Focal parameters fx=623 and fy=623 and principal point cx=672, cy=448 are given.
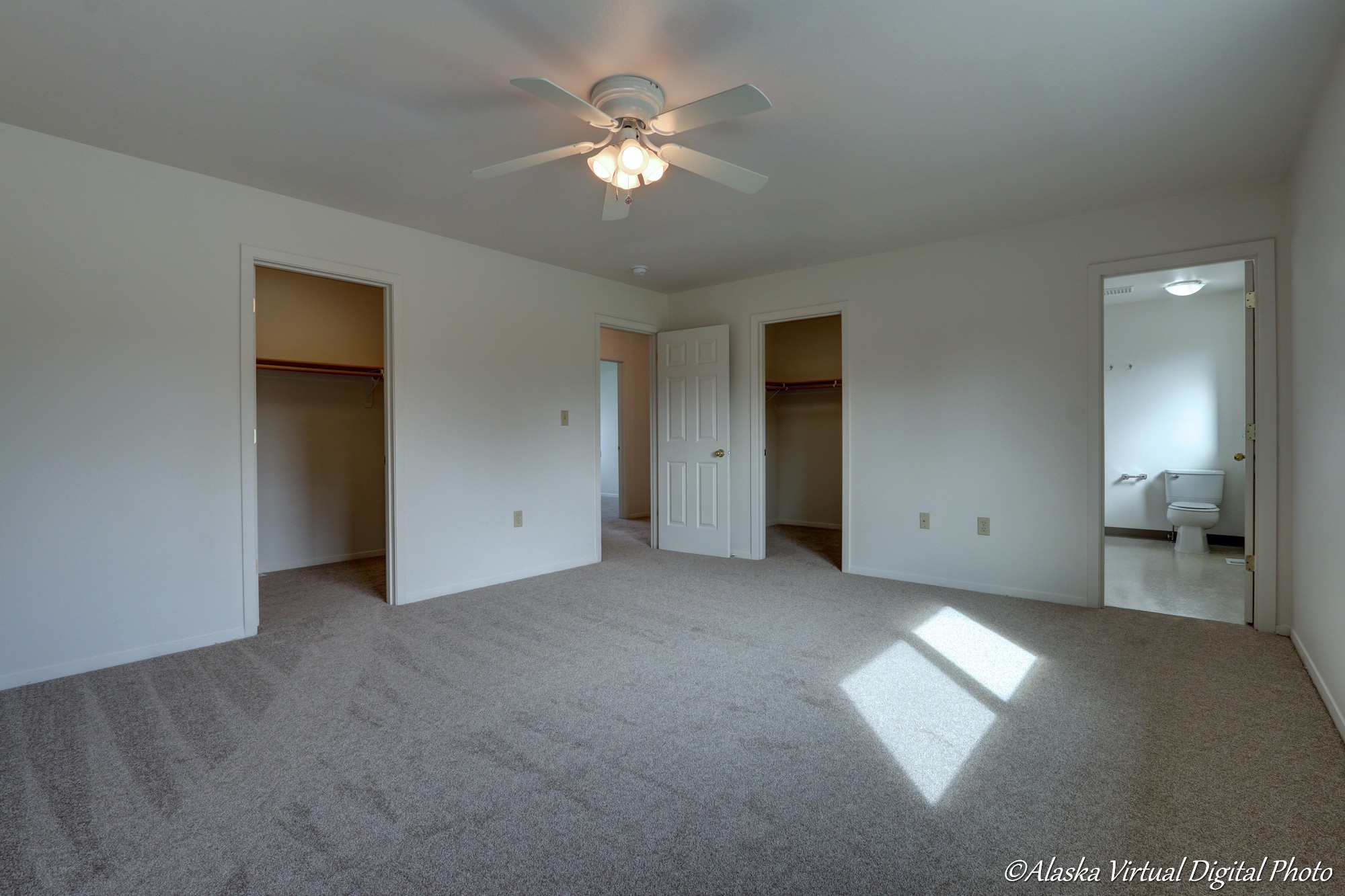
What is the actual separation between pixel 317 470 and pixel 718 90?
14.2 feet

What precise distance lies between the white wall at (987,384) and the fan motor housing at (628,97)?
2.62 m

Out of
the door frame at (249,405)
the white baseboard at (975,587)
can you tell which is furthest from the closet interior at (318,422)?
the white baseboard at (975,587)

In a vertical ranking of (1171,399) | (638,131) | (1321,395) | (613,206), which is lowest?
(1321,395)

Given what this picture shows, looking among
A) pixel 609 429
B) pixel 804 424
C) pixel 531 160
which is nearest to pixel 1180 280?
pixel 804 424

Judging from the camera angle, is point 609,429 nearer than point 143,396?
No

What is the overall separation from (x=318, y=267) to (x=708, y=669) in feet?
9.96

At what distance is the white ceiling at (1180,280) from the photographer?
189 inches

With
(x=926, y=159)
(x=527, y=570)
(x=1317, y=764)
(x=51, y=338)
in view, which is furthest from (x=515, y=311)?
(x=1317, y=764)

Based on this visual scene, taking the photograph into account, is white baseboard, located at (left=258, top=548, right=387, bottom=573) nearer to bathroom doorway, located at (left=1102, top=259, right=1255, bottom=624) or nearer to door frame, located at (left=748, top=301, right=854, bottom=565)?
door frame, located at (left=748, top=301, right=854, bottom=565)

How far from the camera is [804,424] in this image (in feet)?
23.2

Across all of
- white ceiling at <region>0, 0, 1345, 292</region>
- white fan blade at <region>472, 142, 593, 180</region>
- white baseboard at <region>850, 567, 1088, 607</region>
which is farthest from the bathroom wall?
white fan blade at <region>472, 142, 593, 180</region>

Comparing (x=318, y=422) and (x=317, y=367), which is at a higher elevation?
(x=317, y=367)

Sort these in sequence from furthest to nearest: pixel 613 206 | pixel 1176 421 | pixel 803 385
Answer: pixel 803 385 → pixel 1176 421 → pixel 613 206

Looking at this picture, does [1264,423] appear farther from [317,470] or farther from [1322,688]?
[317,470]
